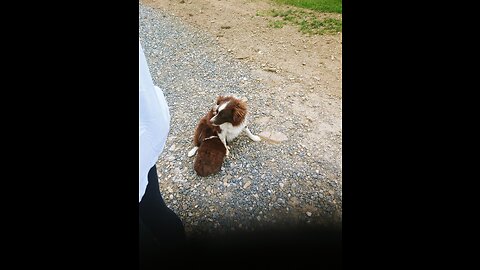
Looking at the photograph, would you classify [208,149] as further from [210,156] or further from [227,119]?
[227,119]

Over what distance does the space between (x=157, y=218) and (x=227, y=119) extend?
74cm

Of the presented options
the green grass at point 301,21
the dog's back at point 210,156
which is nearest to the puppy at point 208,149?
the dog's back at point 210,156

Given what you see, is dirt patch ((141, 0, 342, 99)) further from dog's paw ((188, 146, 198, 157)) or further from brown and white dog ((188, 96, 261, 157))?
dog's paw ((188, 146, 198, 157))

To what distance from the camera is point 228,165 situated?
4.70 ft

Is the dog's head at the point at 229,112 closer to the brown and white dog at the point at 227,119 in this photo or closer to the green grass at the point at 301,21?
the brown and white dog at the point at 227,119

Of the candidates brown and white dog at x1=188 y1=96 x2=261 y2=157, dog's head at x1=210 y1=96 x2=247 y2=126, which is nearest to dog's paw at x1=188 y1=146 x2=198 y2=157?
brown and white dog at x1=188 y1=96 x2=261 y2=157

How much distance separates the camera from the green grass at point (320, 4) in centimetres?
121

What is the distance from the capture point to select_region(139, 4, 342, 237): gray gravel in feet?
3.37

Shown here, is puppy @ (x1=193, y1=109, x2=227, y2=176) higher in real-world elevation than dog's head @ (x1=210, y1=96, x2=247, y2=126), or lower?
lower

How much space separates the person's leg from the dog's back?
606 mm

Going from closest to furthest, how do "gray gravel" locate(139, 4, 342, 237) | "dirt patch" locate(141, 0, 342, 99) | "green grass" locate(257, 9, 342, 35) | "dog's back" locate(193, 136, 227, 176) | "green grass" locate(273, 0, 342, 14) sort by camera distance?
"gray gravel" locate(139, 4, 342, 237) → "green grass" locate(273, 0, 342, 14) → "dog's back" locate(193, 136, 227, 176) → "green grass" locate(257, 9, 342, 35) → "dirt patch" locate(141, 0, 342, 99)
